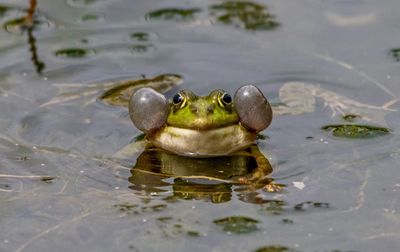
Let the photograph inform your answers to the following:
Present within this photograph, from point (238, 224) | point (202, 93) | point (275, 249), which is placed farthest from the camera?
point (202, 93)

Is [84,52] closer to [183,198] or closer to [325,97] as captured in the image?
[325,97]

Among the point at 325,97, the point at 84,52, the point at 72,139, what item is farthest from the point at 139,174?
the point at 84,52

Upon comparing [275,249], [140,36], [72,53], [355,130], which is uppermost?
[140,36]

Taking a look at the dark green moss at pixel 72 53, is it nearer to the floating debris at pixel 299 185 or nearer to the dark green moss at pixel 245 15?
the dark green moss at pixel 245 15

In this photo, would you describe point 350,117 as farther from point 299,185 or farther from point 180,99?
point 180,99

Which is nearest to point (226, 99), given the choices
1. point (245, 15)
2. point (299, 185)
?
point (299, 185)
